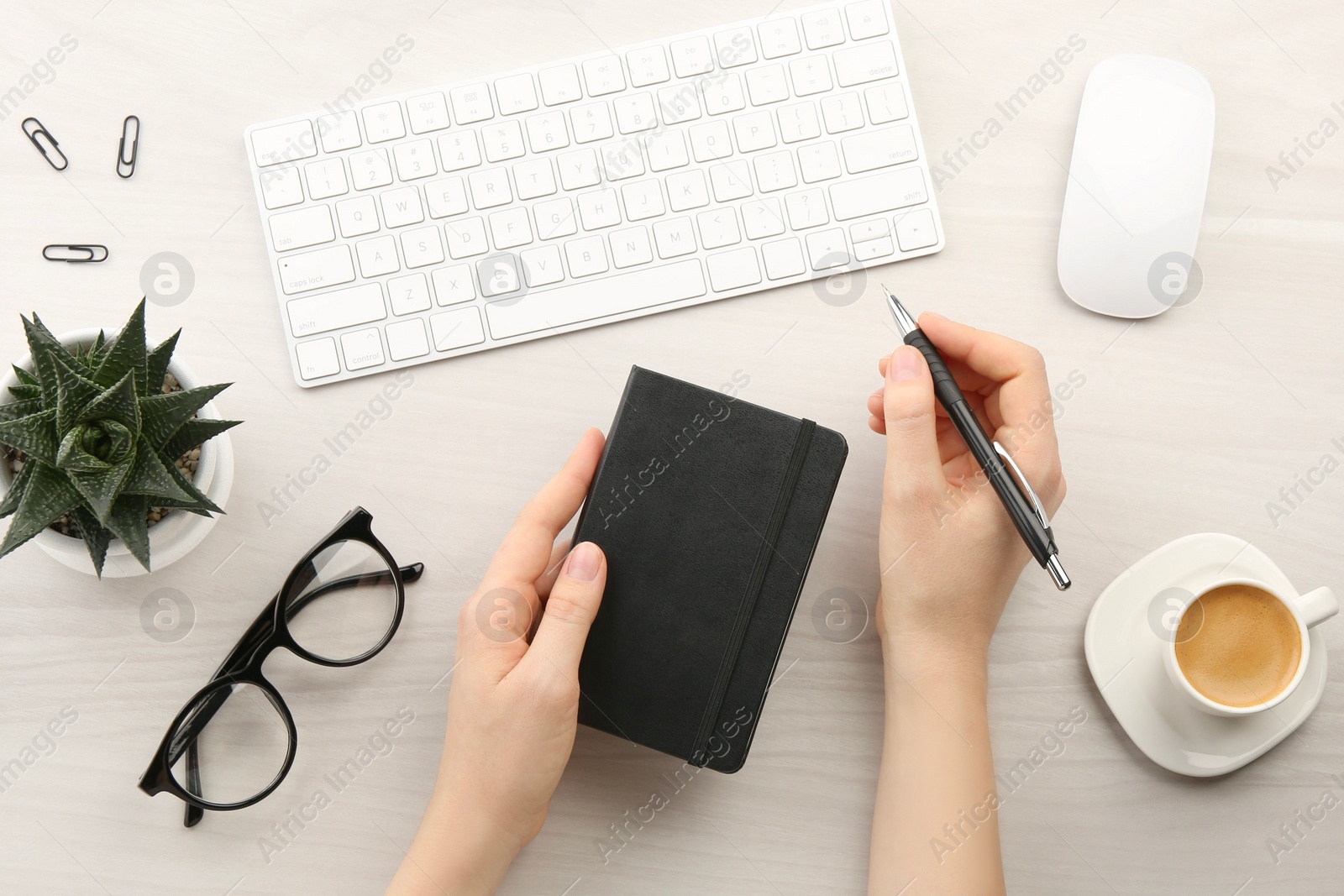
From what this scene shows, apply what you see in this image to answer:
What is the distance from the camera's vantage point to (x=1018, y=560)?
31.9 inches

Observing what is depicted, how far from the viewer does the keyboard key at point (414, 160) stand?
81 cm

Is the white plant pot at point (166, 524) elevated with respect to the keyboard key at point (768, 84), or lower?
lower

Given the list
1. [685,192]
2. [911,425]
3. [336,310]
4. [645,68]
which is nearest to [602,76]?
[645,68]

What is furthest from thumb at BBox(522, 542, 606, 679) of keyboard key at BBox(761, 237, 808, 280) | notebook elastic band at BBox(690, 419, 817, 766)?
keyboard key at BBox(761, 237, 808, 280)

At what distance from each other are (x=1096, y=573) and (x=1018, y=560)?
120mm

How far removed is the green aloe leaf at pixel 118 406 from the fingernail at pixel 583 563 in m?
0.35

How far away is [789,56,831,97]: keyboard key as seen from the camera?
2.72 feet

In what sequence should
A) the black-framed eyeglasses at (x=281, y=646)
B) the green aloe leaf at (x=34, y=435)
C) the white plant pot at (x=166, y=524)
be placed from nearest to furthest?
the green aloe leaf at (x=34, y=435)
the white plant pot at (x=166, y=524)
the black-framed eyeglasses at (x=281, y=646)

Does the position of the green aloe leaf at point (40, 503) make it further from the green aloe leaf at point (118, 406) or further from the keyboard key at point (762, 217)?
the keyboard key at point (762, 217)

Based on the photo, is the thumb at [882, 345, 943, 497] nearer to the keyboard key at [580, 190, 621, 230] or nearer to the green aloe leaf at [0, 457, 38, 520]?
the keyboard key at [580, 190, 621, 230]

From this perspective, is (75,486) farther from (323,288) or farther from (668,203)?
(668,203)

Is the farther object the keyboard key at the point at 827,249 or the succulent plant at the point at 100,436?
the keyboard key at the point at 827,249

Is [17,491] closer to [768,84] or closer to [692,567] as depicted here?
[692,567]

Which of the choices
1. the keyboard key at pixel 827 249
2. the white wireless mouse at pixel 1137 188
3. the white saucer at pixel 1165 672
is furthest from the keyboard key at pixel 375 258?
the white saucer at pixel 1165 672
